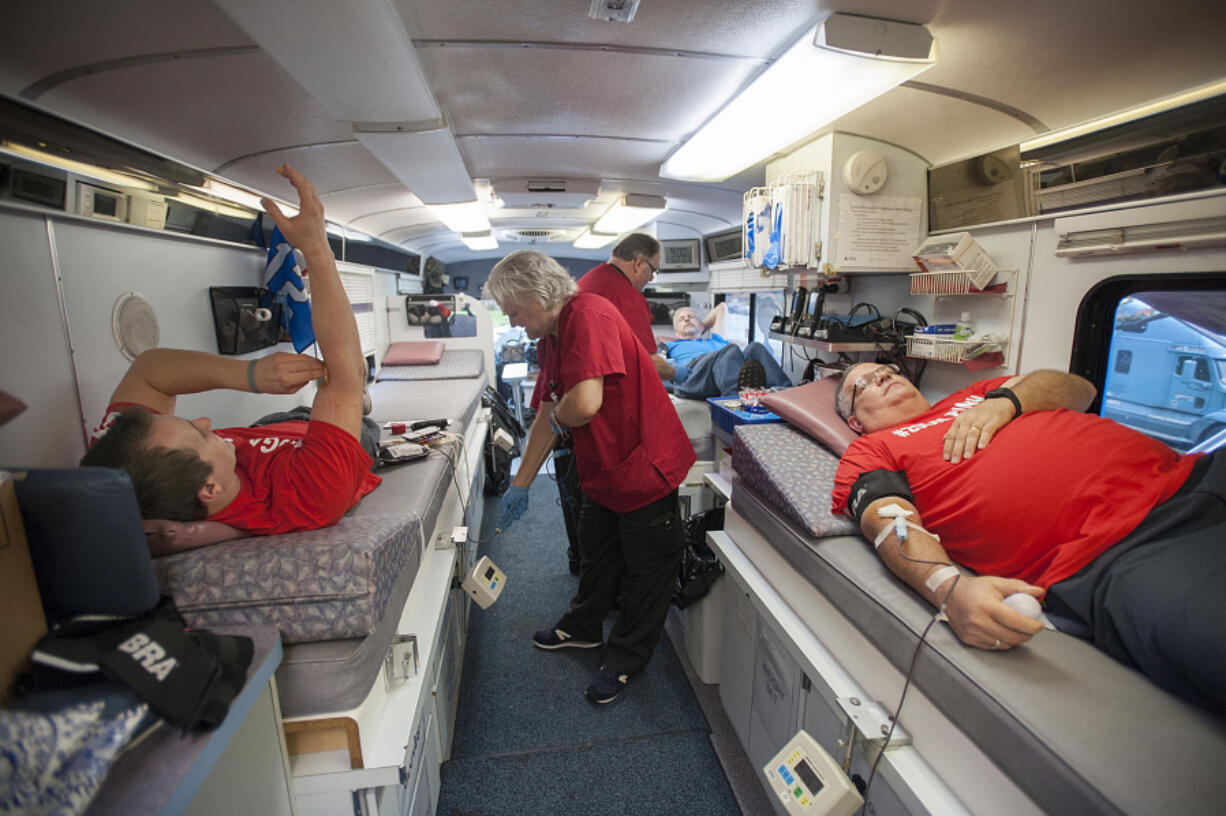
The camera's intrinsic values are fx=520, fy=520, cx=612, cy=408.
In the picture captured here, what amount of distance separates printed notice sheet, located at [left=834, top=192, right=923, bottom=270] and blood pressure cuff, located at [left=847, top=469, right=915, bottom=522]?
4.51ft

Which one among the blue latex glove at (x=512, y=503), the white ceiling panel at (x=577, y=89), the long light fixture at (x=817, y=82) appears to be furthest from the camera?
the blue latex glove at (x=512, y=503)

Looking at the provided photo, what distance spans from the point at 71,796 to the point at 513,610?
2.81 metres

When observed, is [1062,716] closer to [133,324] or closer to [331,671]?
[331,671]

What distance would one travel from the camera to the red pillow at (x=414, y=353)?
5.20 m

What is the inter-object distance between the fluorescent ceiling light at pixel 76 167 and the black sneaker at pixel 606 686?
2.76 metres

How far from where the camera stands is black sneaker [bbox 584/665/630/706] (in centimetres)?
256

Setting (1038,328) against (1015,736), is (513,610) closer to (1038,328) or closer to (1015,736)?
(1015,736)

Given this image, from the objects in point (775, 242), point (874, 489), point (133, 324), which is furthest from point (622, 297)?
point (133, 324)

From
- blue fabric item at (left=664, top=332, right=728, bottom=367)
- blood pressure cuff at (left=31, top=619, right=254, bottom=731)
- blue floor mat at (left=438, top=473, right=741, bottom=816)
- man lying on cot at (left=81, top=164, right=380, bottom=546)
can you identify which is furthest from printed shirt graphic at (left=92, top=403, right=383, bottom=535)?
blue fabric item at (left=664, top=332, right=728, bottom=367)

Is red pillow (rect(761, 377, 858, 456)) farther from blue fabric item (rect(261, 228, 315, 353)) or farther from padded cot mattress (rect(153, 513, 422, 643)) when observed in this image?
blue fabric item (rect(261, 228, 315, 353))

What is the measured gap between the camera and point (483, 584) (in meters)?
2.33

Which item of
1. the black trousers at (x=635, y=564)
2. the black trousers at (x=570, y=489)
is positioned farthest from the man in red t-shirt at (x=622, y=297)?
the black trousers at (x=635, y=564)

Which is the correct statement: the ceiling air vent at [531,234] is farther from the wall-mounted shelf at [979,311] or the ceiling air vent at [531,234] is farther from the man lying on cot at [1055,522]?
the man lying on cot at [1055,522]

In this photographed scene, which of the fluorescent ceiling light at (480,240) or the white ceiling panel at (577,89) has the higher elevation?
the fluorescent ceiling light at (480,240)
